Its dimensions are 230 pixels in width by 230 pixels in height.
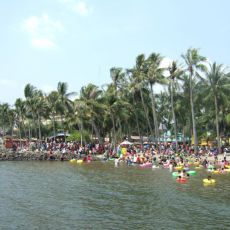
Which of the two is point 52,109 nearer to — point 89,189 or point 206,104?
point 206,104

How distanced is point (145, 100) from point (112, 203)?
173 feet

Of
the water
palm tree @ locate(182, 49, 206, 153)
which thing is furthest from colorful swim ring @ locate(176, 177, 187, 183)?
palm tree @ locate(182, 49, 206, 153)

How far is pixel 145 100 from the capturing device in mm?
75625

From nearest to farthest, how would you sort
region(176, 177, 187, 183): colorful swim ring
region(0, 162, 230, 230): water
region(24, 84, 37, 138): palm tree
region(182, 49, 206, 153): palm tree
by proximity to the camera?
region(0, 162, 230, 230): water
region(176, 177, 187, 183): colorful swim ring
region(182, 49, 206, 153): palm tree
region(24, 84, 37, 138): palm tree

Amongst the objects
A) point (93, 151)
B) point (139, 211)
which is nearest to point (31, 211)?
point (139, 211)

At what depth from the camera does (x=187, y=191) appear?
2886 cm

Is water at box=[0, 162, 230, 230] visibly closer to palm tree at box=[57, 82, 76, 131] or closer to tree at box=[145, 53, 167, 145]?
tree at box=[145, 53, 167, 145]

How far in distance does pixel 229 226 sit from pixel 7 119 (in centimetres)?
9550

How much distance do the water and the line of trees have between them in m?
28.5

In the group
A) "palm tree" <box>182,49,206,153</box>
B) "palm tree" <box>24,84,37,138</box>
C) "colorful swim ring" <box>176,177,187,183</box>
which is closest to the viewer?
"colorful swim ring" <box>176,177,187,183</box>

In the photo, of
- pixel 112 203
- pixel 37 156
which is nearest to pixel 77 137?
pixel 37 156

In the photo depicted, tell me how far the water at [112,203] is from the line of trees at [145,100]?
28.5 metres

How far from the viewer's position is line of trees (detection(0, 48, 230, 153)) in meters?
62.9

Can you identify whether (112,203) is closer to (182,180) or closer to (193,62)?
(182,180)
